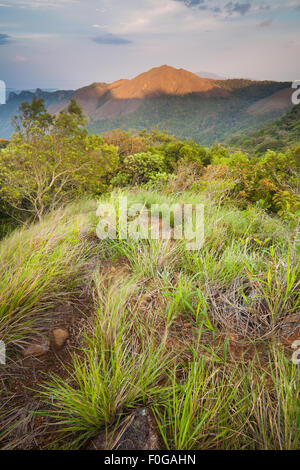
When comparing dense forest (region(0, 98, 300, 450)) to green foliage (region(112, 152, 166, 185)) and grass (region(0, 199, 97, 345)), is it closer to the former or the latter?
grass (region(0, 199, 97, 345))

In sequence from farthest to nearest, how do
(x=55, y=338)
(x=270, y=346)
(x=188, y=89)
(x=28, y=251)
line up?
1. (x=188, y=89)
2. (x=28, y=251)
3. (x=55, y=338)
4. (x=270, y=346)

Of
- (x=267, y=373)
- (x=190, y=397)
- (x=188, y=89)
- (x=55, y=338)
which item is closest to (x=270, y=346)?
(x=267, y=373)

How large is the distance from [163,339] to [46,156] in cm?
636

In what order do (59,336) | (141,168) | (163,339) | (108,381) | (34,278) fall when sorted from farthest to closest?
(141,168)
(34,278)
(59,336)
(163,339)
(108,381)

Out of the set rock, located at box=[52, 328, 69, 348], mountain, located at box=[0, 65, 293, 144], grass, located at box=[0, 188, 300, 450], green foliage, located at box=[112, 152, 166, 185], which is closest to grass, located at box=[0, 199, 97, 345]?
grass, located at box=[0, 188, 300, 450]

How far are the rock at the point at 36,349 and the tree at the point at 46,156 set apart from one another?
15.3 feet

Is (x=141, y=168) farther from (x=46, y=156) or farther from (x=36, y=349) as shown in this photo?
(x=36, y=349)

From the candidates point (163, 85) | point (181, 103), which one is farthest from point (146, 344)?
point (163, 85)

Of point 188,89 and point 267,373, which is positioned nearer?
point 267,373

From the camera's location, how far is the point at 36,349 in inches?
53.2
